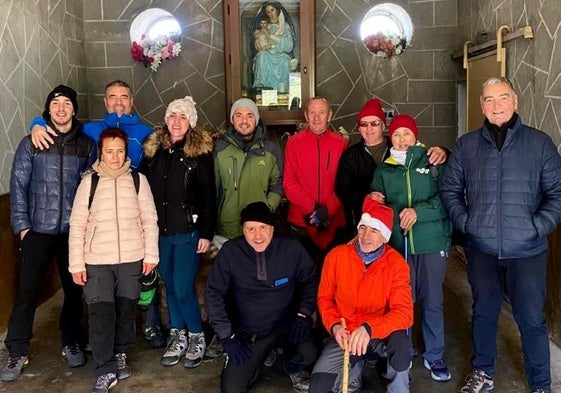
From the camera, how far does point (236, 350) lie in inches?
94.4

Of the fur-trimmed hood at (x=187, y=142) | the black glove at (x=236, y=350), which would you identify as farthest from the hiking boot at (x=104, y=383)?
the fur-trimmed hood at (x=187, y=142)

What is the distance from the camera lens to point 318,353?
8.36 feet

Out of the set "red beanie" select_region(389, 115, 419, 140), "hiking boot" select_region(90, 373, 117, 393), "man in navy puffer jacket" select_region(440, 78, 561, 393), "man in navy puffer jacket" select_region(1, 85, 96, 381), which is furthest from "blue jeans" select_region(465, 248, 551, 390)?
"man in navy puffer jacket" select_region(1, 85, 96, 381)

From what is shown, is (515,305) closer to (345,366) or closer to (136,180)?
(345,366)

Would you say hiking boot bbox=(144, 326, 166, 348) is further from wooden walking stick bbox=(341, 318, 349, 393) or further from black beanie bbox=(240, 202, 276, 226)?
wooden walking stick bbox=(341, 318, 349, 393)

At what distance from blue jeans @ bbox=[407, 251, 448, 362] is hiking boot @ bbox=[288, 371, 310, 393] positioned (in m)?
0.60

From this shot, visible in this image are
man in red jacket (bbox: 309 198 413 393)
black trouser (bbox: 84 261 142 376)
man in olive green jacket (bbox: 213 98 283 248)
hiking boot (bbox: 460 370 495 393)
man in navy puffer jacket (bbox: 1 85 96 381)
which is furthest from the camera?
man in olive green jacket (bbox: 213 98 283 248)

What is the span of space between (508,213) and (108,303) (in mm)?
1772

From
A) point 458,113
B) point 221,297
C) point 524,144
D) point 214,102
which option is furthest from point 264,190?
point 458,113

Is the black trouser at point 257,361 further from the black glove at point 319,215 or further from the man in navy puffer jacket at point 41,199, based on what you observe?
the man in navy puffer jacket at point 41,199

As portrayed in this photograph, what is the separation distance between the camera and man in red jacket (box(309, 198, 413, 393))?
2.26 m

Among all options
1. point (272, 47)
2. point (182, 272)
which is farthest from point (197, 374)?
point (272, 47)

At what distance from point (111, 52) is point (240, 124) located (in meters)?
2.67

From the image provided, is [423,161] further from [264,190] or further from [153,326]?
[153,326]
